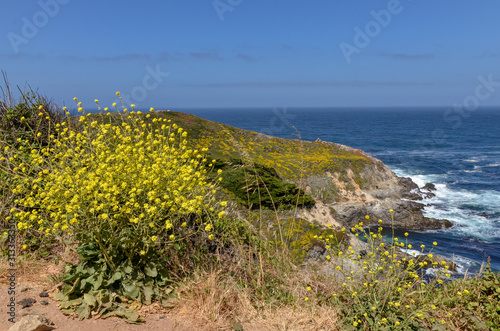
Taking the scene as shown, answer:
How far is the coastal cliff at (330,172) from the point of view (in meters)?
19.0

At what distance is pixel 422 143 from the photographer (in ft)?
220

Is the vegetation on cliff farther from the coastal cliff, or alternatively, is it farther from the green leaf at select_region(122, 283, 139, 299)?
the coastal cliff

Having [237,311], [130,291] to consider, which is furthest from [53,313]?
[237,311]

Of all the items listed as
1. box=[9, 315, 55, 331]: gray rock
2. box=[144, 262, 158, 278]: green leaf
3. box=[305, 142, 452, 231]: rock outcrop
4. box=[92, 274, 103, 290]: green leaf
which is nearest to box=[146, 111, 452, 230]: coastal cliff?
box=[305, 142, 452, 231]: rock outcrop

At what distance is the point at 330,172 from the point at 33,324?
19262 millimetres

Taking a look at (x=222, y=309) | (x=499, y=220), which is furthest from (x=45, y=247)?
(x=499, y=220)

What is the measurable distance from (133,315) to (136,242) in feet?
2.68

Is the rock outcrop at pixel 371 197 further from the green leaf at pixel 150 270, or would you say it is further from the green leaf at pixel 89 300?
the green leaf at pixel 89 300

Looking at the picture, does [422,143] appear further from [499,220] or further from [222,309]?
[222,309]

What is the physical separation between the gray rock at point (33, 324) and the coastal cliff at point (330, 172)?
13314mm

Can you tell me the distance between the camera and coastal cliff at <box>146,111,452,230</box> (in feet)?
62.4

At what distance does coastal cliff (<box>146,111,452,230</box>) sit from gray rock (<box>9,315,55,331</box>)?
1331 centimetres

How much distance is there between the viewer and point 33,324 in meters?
3.82

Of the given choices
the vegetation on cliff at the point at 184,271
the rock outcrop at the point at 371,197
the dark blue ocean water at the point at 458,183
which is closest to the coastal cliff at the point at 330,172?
the rock outcrop at the point at 371,197
